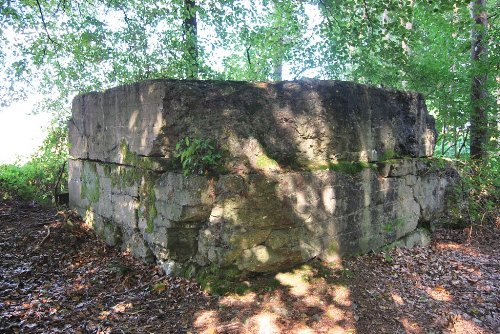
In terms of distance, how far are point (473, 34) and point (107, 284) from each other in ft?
30.0

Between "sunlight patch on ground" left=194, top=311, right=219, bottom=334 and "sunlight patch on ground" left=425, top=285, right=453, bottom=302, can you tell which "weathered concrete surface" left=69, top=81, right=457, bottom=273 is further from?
"sunlight patch on ground" left=425, top=285, right=453, bottom=302

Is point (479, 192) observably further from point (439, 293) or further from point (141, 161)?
point (141, 161)

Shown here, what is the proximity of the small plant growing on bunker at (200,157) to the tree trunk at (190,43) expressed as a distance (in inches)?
212

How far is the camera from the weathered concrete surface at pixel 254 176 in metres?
4.27

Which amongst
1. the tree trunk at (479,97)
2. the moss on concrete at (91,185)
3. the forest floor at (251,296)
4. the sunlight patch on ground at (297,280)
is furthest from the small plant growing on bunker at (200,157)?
the tree trunk at (479,97)

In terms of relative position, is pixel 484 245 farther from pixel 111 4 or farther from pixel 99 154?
pixel 111 4

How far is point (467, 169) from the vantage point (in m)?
7.44

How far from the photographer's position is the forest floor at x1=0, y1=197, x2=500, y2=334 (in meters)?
3.59

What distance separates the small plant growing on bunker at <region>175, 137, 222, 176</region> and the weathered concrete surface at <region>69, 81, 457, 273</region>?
11 cm

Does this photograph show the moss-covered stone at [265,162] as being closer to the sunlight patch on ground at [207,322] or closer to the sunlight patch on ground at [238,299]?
the sunlight patch on ground at [238,299]

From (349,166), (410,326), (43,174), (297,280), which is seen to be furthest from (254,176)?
(43,174)

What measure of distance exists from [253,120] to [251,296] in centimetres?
204

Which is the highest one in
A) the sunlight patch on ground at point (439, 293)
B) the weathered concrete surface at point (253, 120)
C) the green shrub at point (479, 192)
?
the weathered concrete surface at point (253, 120)

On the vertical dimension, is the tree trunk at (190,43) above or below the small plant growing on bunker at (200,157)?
above
